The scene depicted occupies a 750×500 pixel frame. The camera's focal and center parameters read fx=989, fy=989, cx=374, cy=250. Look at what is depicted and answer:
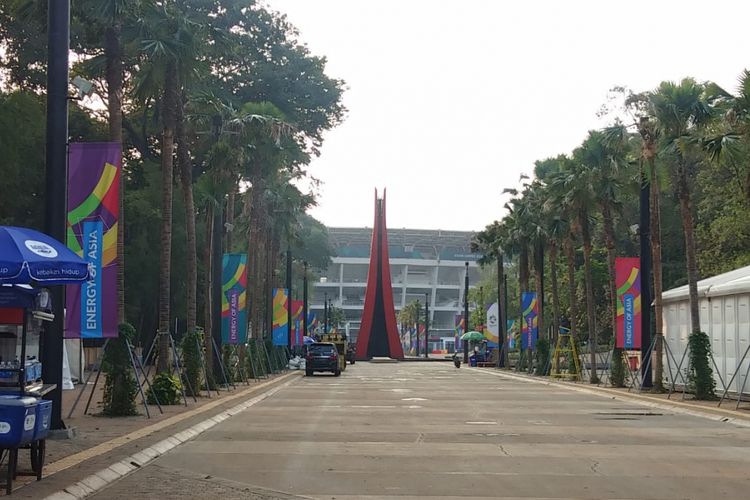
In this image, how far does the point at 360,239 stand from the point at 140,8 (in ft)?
580

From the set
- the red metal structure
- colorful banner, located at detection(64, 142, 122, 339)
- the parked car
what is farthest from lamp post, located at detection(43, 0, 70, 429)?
the red metal structure

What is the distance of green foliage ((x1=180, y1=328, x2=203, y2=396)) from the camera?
28.3 meters

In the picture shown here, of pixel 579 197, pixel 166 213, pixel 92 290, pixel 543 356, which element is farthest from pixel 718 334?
pixel 543 356

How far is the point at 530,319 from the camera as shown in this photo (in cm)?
Answer: 5784

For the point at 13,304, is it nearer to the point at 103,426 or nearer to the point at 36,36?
the point at 103,426

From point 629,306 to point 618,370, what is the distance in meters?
3.77

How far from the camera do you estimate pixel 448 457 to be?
1554 centimetres

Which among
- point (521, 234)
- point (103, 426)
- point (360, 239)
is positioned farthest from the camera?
point (360, 239)

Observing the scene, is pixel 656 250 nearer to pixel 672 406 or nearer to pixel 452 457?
pixel 672 406

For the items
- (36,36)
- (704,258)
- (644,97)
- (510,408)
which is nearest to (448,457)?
→ (510,408)

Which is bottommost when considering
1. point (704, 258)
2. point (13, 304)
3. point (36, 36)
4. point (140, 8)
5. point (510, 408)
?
point (510, 408)

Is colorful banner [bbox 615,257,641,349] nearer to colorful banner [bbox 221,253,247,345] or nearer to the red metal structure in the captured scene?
colorful banner [bbox 221,253,247,345]

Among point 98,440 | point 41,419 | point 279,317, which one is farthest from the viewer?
point 279,317

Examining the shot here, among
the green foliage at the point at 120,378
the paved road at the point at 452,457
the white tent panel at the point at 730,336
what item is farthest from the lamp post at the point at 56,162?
the white tent panel at the point at 730,336
